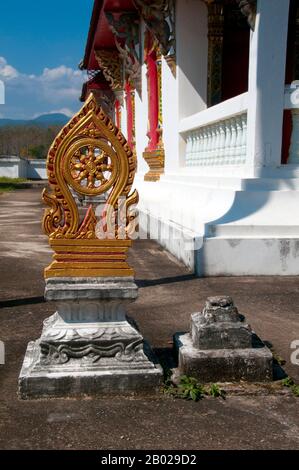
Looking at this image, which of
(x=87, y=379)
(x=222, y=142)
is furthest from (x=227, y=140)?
(x=87, y=379)

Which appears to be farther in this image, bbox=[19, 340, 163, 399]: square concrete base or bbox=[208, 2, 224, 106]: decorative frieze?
bbox=[208, 2, 224, 106]: decorative frieze

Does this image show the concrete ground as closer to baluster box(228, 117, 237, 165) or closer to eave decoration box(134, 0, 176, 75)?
baluster box(228, 117, 237, 165)

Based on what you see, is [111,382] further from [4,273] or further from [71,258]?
[4,273]

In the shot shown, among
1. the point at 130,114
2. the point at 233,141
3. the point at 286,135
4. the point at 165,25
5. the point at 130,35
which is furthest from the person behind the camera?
the point at 130,114

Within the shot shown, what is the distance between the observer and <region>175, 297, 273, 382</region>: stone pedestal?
2.86 metres

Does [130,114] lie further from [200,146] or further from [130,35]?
[200,146]

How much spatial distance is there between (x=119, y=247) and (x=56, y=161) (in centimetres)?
56

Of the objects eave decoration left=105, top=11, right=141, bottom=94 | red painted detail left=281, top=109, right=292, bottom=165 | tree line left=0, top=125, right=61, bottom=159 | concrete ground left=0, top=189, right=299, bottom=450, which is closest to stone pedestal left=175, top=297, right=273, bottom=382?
concrete ground left=0, top=189, right=299, bottom=450

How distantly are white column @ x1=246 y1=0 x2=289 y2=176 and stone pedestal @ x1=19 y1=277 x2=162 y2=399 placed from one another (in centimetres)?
314

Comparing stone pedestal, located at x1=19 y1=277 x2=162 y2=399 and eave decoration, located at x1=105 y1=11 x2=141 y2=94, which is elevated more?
eave decoration, located at x1=105 y1=11 x2=141 y2=94

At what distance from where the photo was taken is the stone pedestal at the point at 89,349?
2.69 m

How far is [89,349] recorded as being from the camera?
2.77 metres

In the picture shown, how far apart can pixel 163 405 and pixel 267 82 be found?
3865mm

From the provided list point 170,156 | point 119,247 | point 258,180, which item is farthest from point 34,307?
point 170,156
